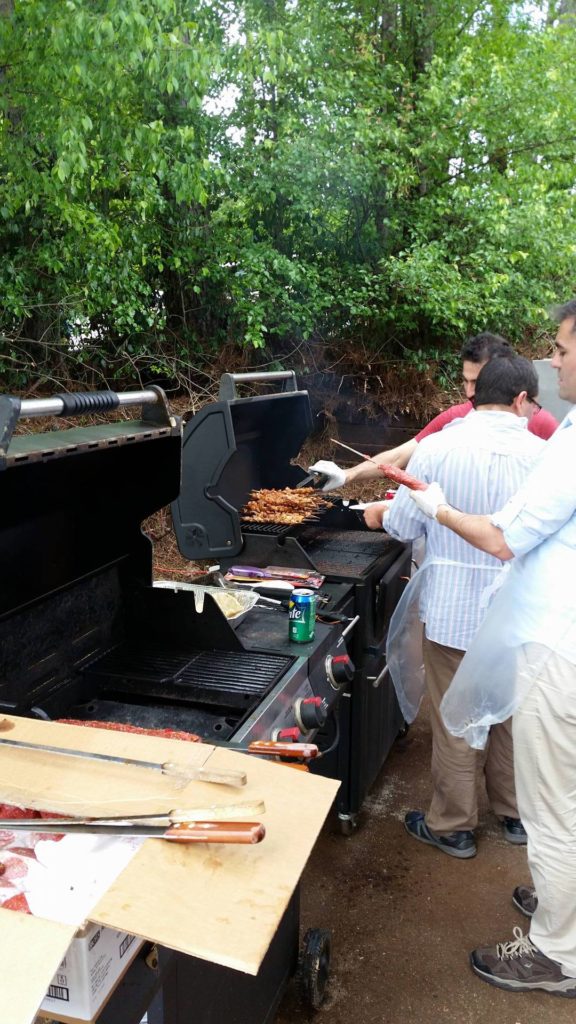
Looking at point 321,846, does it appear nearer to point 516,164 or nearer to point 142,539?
point 142,539

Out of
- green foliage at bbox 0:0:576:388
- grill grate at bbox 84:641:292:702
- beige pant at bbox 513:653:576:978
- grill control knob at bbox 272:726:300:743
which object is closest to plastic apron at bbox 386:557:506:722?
beige pant at bbox 513:653:576:978

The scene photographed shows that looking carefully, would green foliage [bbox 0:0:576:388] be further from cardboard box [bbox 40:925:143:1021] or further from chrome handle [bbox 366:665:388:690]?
cardboard box [bbox 40:925:143:1021]

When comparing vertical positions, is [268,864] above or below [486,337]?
below

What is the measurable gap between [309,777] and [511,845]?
2.32 meters

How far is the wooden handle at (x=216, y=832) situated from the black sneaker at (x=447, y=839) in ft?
7.63

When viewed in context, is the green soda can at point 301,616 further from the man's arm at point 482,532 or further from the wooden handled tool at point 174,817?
the wooden handled tool at point 174,817

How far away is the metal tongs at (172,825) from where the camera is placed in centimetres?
113

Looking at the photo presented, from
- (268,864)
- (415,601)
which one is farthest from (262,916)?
(415,601)

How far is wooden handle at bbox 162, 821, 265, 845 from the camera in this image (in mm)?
1107

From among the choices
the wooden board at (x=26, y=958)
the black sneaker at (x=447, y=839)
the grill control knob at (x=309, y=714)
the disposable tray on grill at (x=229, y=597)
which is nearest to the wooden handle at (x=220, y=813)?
the wooden board at (x=26, y=958)

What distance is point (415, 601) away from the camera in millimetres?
3268

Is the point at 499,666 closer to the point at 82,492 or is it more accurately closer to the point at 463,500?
the point at 463,500

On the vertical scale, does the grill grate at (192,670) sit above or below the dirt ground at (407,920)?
above

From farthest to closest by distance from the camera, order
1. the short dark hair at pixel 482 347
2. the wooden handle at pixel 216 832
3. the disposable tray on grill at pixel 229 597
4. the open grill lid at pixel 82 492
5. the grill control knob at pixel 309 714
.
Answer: the short dark hair at pixel 482 347 < the disposable tray on grill at pixel 229 597 < the grill control knob at pixel 309 714 < the open grill lid at pixel 82 492 < the wooden handle at pixel 216 832
